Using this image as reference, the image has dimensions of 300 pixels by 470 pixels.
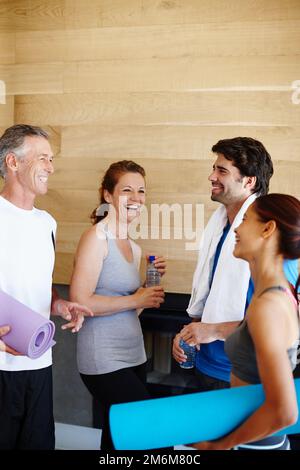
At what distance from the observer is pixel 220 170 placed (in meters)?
1.16

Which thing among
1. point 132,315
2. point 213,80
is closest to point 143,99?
point 213,80

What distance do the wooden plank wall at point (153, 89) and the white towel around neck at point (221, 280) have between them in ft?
1.37

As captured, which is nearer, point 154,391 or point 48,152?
point 48,152

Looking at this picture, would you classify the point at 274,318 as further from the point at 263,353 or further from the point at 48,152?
the point at 48,152

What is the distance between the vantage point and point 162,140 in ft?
5.25

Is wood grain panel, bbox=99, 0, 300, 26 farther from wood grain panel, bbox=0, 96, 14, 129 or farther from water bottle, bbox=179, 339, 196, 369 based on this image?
water bottle, bbox=179, 339, 196, 369

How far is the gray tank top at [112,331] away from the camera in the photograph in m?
1.40

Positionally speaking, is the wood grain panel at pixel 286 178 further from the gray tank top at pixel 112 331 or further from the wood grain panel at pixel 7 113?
the wood grain panel at pixel 7 113

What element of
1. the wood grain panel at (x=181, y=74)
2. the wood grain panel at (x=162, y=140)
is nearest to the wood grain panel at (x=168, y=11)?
the wood grain panel at (x=181, y=74)

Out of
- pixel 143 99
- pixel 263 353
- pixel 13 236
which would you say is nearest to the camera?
pixel 263 353

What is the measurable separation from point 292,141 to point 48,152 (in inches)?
26.5

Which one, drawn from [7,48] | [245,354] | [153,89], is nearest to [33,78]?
[7,48]

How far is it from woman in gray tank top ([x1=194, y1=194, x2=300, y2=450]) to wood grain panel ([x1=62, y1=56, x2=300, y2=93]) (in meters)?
0.74

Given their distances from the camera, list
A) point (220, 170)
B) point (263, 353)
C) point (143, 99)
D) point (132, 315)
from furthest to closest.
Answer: point (143, 99) → point (132, 315) → point (220, 170) → point (263, 353)
